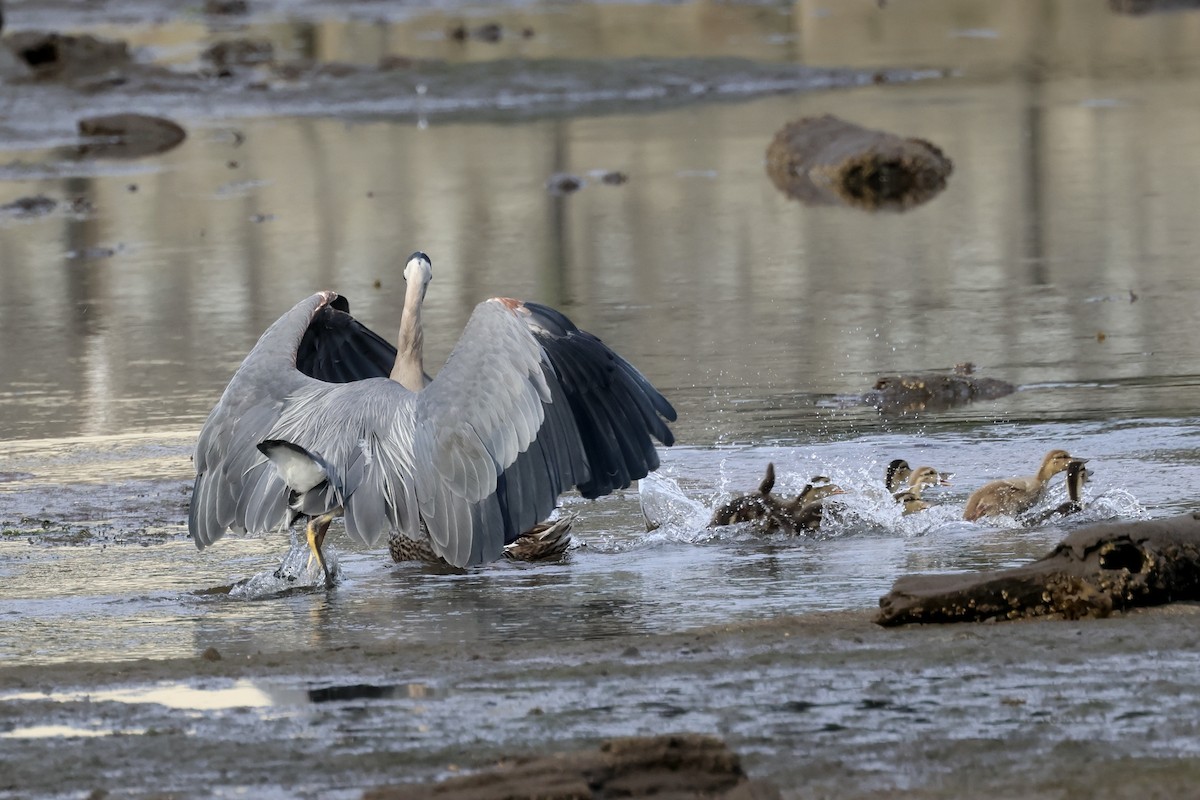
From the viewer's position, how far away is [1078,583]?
6852 millimetres

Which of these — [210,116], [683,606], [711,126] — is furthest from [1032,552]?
[210,116]

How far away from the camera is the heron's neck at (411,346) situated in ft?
30.3

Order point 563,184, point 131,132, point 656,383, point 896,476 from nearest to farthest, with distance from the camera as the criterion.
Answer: point 896,476
point 656,383
point 563,184
point 131,132

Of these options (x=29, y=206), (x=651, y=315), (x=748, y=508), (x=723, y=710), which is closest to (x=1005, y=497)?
(x=748, y=508)

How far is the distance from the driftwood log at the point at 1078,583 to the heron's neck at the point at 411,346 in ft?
9.92

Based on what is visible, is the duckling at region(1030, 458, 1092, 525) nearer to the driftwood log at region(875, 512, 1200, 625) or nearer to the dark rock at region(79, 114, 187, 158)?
the driftwood log at region(875, 512, 1200, 625)

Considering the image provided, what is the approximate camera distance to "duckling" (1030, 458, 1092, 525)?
8898mm

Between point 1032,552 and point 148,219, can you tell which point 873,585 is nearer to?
point 1032,552

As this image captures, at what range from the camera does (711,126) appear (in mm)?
28250

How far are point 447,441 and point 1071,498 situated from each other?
109 inches

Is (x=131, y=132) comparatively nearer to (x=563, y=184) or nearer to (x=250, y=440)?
(x=563, y=184)

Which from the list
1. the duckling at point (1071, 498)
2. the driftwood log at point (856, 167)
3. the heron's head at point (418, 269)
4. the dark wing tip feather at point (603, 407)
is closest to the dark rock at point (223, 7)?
the driftwood log at point (856, 167)

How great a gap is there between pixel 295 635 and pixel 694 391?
4.90 metres

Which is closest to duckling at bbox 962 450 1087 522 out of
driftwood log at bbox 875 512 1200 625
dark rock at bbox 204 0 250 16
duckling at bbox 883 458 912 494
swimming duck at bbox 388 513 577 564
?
duckling at bbox 883 458 912 494
